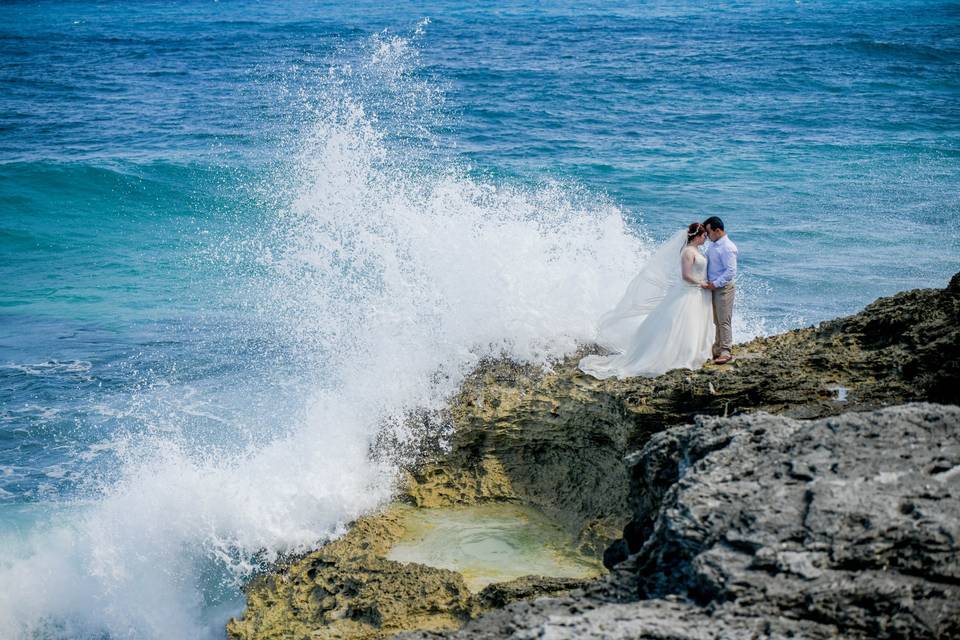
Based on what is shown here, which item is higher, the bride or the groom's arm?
the groom's arm

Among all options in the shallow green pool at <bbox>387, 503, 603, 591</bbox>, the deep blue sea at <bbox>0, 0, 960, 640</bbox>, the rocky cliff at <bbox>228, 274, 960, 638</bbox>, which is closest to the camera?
the rocky cliff at <bbox>228, 274, 960, 638</bbox>

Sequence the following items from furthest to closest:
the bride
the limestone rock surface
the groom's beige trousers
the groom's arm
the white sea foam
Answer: the groom's arm → the groom's beige trousers → the bride → the white sea foam → the limestone rock surface

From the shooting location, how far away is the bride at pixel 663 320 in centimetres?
723

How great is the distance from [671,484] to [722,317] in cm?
326

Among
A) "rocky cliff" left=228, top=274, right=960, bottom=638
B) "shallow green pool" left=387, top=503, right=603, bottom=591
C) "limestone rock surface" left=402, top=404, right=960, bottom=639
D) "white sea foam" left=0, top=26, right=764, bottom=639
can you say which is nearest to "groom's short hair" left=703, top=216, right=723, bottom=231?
"rocky cliff" left=228, top=274, right=960, bottom=638

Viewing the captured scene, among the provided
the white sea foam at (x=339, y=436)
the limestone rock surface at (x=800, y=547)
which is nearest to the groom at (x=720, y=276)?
the white sea foam at (x=339, y=436)

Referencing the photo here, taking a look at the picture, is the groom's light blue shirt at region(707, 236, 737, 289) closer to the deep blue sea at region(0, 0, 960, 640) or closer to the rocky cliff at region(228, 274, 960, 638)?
the rocky cliff at region(228, 274, 960, 638)

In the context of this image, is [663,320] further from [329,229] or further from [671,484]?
[329,229]

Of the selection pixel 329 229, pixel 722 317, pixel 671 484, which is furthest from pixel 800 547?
pixel 329 229

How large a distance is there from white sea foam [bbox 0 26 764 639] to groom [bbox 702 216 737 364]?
1073 millimetres

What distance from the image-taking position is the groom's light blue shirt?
7516mm

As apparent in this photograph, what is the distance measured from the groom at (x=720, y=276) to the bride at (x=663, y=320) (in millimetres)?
54

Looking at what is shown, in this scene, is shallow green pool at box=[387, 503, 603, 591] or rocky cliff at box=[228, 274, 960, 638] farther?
shallow green pool at box=[387, 503, 603, 591]

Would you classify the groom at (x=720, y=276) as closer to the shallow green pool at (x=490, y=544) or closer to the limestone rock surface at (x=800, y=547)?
the shallow green pool at (x=490, y=544)
